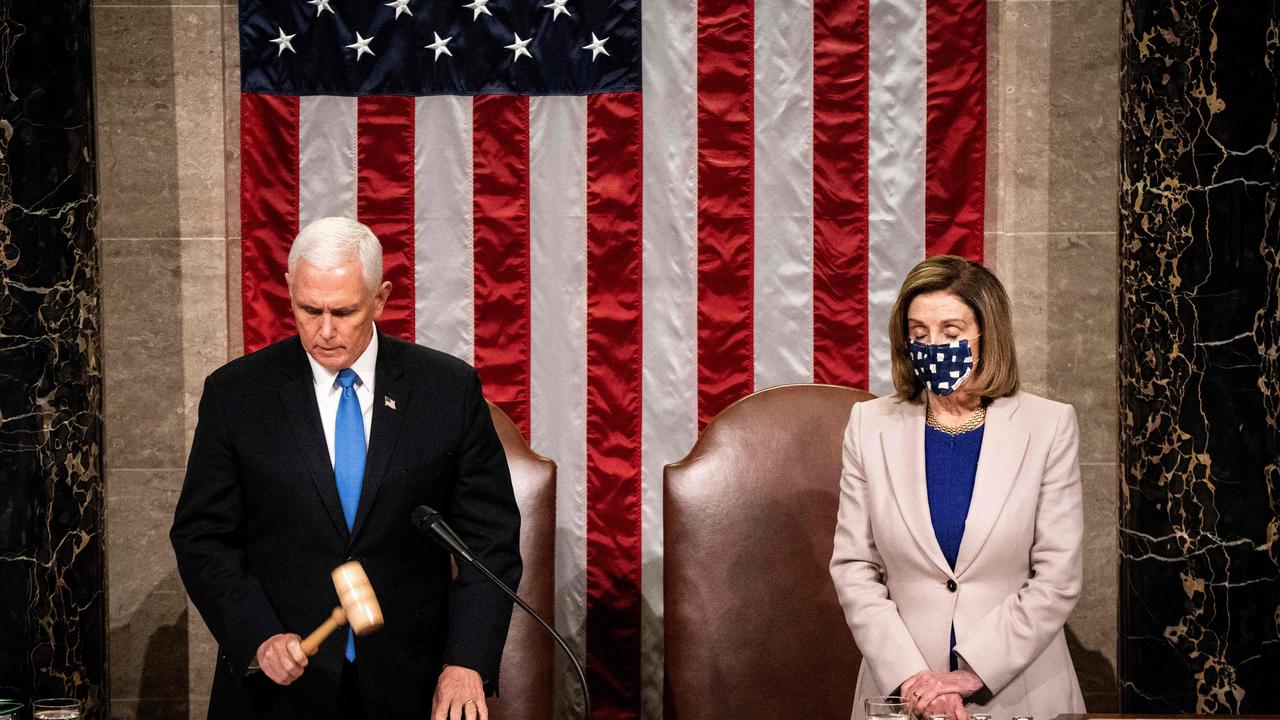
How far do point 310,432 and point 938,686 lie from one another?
4.43 ft

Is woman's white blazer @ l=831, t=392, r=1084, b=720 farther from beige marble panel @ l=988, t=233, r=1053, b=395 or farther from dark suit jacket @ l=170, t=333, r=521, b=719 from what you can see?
beige marble panel @ l=988, t=233, r=1053, b=395

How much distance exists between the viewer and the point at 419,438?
2.42 meters

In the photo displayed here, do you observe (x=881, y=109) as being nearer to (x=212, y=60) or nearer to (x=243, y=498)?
(x=212, y=60)

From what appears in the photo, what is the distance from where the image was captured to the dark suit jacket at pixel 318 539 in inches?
91.8

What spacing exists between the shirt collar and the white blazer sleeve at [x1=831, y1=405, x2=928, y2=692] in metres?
1.09

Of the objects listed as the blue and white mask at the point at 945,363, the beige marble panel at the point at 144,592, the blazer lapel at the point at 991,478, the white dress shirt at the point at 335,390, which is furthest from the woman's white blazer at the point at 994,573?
the beige marble panel at the point at 144,592

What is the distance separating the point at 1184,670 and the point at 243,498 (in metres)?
2.70

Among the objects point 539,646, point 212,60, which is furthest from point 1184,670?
point 212,60

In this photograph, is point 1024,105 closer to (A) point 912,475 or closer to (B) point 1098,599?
(B) point 1098,599

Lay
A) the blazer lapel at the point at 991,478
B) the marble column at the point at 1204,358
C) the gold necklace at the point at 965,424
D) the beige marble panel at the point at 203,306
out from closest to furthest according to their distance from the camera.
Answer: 1. the blazer lapel at the point at 991,478
2. the gold necklace at the point at 965,424
3. the marble column at the point at 1204,358
4. the beige marble panel at the point at 203,306

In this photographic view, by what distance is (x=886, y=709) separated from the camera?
1.98 metres

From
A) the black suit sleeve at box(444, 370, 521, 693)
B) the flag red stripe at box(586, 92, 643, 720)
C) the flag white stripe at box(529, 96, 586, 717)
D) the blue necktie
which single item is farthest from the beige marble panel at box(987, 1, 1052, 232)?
the blue necktie

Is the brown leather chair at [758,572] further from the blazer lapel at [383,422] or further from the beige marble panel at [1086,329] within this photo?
the blazer lapel at [383,422]

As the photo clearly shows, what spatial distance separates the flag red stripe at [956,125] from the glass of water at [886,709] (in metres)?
2.20
